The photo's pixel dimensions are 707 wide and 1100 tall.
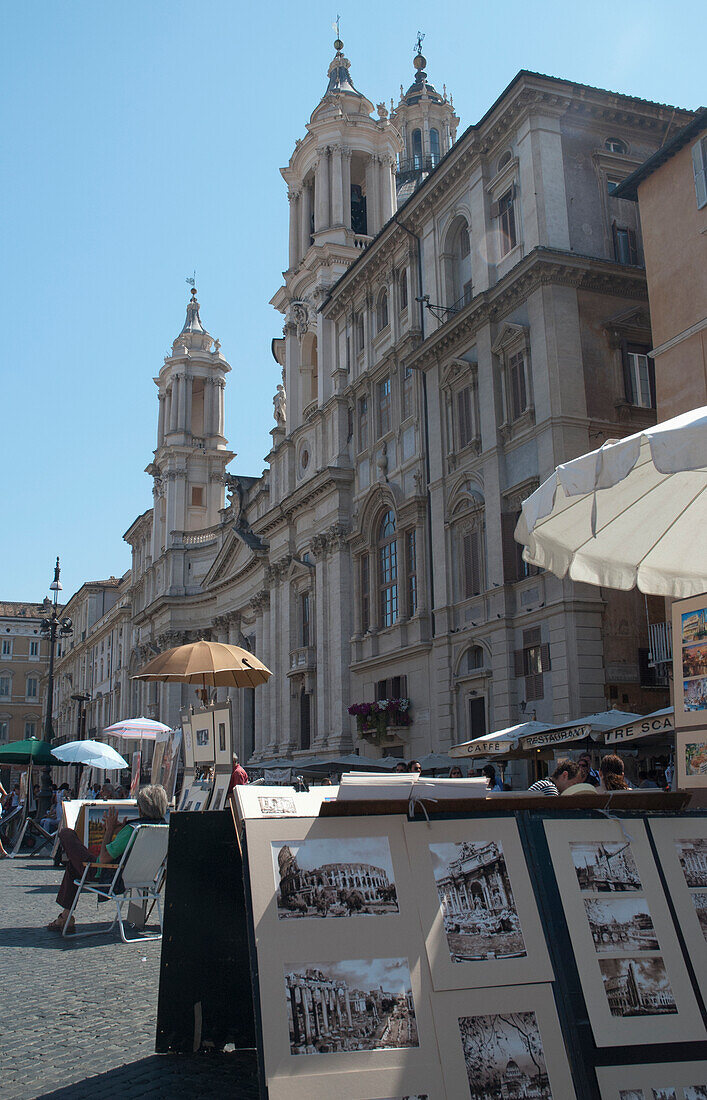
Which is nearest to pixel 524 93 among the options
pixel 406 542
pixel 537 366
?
pixel 537 366

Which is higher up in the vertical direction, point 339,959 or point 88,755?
point 88,755

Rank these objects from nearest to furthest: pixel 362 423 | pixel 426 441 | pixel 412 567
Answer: pixel 426 441, pixel 412 567, pixel 362 423

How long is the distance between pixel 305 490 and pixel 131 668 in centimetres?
3444

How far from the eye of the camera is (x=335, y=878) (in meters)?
3.95

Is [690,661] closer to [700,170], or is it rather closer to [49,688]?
[700,170]

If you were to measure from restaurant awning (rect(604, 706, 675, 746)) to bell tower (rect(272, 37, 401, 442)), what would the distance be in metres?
25.6

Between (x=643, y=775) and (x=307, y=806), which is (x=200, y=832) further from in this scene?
(x=643, y=775)

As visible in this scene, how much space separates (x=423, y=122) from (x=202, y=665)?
4207cm

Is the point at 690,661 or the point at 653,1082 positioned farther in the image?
the point at 690,661

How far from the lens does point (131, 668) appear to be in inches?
2643

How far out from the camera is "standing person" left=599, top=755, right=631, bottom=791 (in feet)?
25.1

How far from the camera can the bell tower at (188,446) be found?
60656 millimetres

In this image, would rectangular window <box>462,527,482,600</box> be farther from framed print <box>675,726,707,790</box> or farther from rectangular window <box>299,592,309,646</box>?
framed print <box>675,726,707,790</box>

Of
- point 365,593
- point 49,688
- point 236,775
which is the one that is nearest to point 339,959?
point 236,775
